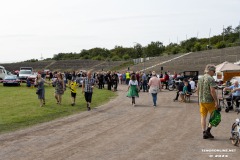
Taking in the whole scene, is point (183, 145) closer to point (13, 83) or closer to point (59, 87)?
point (59, 87)

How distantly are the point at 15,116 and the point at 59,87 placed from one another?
191 inches

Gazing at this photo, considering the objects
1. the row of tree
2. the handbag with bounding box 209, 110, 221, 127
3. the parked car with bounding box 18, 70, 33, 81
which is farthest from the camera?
the row of tree

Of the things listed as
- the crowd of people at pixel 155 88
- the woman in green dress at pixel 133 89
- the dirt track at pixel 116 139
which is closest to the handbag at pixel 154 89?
the crowd of people at pixel 155 88

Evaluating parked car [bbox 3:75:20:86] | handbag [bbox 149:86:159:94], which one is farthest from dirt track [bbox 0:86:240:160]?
parked car [bbox 3:75:20:86]

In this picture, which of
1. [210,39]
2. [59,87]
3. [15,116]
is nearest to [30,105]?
[59,87]

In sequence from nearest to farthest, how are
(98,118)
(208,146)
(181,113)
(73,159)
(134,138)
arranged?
1. (73,159)
2. (208,146)
3. (134,138)
4. (98,118)
5. (181,113)

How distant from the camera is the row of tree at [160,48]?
83.9 metres

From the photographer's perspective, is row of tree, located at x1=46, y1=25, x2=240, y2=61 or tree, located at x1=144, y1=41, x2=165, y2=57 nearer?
row of tree, located at x1=46, y1=25, x2=240, y2=61

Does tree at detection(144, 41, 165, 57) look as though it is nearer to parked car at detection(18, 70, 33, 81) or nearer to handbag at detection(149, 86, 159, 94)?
parked car at detection(18, 70, 33, 81)

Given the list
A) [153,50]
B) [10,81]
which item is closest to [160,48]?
[153,50]

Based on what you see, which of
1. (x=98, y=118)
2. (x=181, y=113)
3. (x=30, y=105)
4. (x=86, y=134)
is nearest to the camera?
(x=86, y=134)

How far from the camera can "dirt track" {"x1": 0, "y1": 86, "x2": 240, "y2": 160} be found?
27.6ft

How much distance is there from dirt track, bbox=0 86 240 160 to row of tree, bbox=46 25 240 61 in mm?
63716

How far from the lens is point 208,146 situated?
916cm
